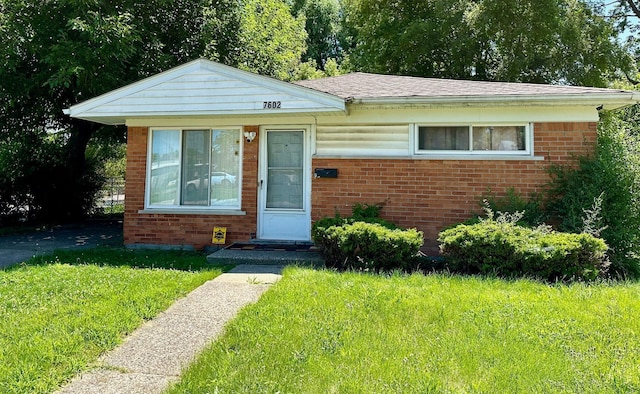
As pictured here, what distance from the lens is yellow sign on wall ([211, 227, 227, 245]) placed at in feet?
26.0

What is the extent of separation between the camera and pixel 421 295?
15.3ft

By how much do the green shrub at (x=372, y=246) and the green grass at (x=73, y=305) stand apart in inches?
72.1

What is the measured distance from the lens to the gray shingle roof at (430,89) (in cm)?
679

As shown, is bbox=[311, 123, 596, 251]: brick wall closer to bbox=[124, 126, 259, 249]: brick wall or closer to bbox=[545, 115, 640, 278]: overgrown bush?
bbox=[545, 115, 640, 278]: overgrown bush

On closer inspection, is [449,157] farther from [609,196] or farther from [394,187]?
[609,196]

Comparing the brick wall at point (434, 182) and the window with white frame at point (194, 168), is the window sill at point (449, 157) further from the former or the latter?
the window with white frame at point (194, 168)

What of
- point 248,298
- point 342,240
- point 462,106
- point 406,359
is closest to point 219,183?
point 342,240

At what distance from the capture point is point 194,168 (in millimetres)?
8188

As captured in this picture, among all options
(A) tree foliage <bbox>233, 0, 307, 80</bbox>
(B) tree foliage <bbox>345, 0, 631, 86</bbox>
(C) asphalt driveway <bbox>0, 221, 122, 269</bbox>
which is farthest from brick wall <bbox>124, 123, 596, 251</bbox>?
(B) tree foliage <bbox>345, 0, 631, 86</bbox>

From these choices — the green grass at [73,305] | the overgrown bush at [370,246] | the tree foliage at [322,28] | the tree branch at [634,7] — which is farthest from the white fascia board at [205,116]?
the tree foliage at [322,28]

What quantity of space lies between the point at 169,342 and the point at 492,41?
1958 centimetres

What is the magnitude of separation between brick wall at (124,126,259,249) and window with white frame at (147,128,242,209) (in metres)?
0.18

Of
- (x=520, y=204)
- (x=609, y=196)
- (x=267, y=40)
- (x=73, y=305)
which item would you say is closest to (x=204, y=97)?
(x=73, y=305)

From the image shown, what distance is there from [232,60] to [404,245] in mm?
11213
